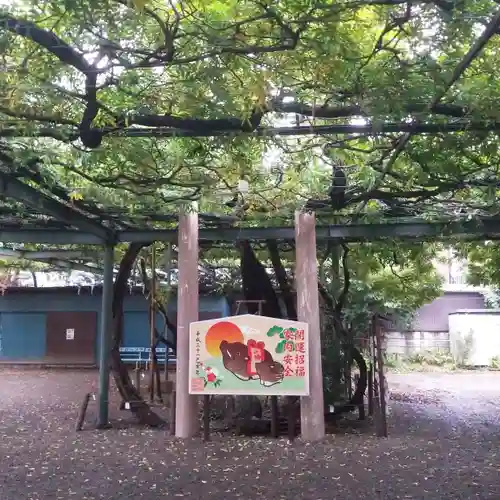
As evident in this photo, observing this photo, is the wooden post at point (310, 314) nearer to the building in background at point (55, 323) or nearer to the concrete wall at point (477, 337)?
the building in background at point (55, 323)

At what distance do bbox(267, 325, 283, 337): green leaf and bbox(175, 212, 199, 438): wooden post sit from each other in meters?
1.02

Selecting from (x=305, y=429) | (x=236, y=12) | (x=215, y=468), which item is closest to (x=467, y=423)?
(x=305, y=429)

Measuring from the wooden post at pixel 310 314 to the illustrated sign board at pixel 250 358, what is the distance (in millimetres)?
248

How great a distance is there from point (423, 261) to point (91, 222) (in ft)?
23.3

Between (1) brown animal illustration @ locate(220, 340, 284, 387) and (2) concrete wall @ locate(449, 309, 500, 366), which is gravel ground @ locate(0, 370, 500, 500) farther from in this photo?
(2) concrete wall @ locate(449, 309, 500, 366)

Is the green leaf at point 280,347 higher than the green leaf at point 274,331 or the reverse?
the reverse

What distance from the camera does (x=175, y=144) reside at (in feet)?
19.0

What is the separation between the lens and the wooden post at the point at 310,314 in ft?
25.3

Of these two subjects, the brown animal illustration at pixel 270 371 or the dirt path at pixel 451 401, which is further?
the dirt path at pixel 451 401

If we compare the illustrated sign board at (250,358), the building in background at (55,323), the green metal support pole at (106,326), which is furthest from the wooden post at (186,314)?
the building in background at (55,323)

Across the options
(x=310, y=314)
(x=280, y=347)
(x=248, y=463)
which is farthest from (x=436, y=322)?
(x=248, y=463)

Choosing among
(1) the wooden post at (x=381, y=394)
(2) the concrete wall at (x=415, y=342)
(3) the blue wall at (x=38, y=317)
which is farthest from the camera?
(2) the concrete wall at (x=415, y=342)

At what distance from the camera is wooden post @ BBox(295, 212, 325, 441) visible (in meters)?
7.70

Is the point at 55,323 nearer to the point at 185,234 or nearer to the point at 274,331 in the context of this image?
the point at 185,234
